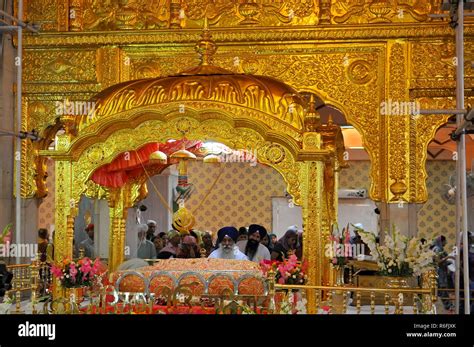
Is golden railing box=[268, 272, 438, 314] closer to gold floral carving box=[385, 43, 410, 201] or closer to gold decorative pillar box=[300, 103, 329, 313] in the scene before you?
gold decorative pillar box=[300, 103, 329, 313]

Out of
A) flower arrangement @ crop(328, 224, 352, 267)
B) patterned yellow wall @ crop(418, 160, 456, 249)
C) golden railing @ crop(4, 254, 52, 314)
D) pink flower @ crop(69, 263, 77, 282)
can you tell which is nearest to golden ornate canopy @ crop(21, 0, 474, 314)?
flower arrangement @ crop(328, 224, 352, 267)

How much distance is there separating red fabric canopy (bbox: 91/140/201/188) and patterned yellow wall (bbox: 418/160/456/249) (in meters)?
7.63

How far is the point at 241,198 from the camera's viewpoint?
1905 centimetres

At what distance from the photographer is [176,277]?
9.57m

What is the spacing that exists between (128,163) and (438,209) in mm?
8669

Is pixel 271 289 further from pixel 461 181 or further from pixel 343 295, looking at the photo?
pixel 461 181

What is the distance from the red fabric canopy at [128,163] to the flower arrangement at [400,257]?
2858 mm

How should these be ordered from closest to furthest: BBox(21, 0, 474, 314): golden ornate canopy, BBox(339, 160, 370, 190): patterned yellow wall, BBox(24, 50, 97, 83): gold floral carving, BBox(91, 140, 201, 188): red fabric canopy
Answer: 1. BBox(91, 140, 201, 188): red fabric canopy
2. BBox(21, 0, 474, 314): golden ornate canopy
3. BBox(24, 50, 97, 83): gold floral carving
4. BBox(339, 160, 370, 190): patterned yellow wall

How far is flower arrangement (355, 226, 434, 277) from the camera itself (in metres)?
9.19

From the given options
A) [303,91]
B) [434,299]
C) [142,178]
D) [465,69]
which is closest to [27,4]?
[142,178]

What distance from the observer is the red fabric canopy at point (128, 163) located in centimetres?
1111

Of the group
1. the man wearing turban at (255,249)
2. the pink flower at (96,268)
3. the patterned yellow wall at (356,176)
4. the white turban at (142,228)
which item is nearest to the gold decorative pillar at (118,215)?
the man wearing turban at (255,249)
